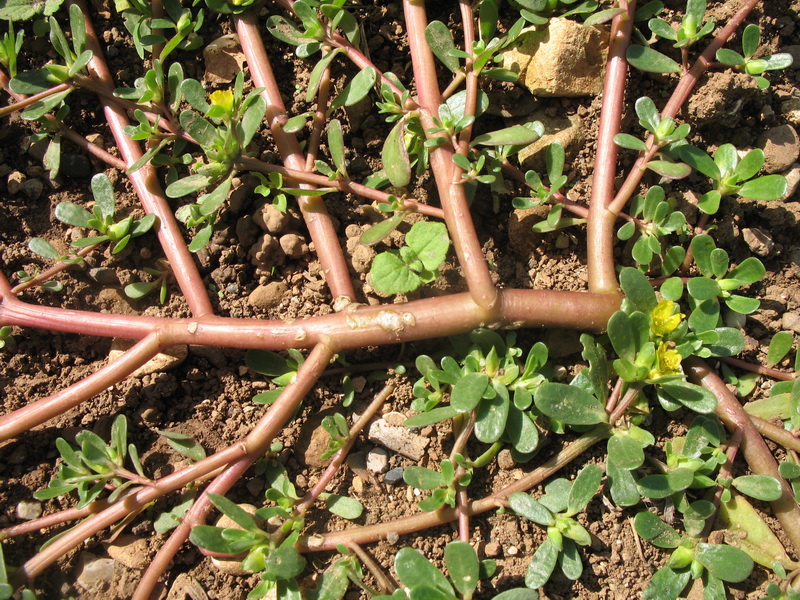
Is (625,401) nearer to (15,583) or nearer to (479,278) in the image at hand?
(479,278)

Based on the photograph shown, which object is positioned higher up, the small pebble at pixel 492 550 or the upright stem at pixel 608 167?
the upright stem at pixel 608 167

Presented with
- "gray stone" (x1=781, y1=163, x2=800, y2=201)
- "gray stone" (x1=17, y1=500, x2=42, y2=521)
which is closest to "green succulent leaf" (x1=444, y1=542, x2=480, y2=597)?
"gray stone" (x1=17, y1=500, x2=42, y2=521)

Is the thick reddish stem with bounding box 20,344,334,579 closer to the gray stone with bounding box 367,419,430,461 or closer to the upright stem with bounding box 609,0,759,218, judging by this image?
the gray stone with bounding box 367,419,430,461

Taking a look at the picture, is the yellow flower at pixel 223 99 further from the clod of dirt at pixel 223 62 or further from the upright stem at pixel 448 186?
the upright stem at pixel 448 186

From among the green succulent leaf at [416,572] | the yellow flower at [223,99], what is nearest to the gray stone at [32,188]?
the yellow flower at [223,99]

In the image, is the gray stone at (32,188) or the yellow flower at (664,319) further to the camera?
the gray stone at (32,188)

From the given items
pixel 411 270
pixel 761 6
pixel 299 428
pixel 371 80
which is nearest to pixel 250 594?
pixel 299 428

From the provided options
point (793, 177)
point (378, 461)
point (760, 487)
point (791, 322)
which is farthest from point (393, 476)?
point (793, 177)
